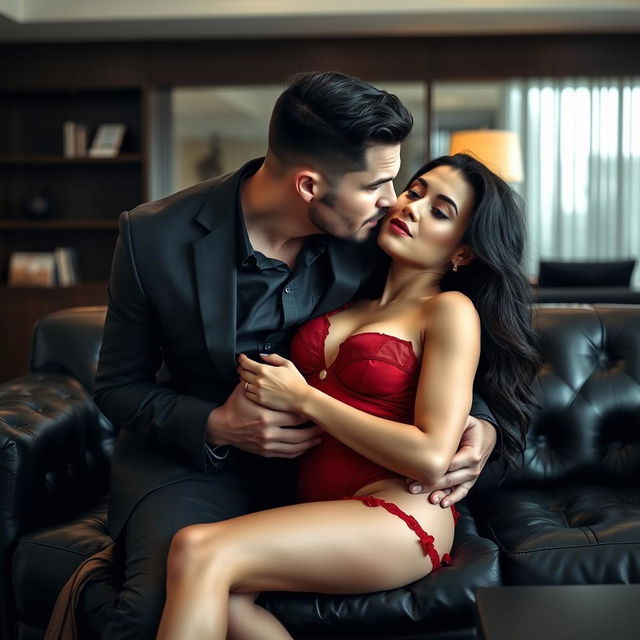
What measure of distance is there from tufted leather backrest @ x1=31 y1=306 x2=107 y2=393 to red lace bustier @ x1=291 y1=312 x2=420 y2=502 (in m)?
0.87

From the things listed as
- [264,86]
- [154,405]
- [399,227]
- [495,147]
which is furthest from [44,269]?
[399,227]

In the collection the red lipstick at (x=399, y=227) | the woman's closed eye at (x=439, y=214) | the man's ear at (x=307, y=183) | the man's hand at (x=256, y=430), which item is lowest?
the man's hand at (x=256, y=430)

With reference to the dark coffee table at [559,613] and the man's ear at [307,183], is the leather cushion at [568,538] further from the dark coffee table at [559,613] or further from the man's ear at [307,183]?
the man's ear at [307,183]

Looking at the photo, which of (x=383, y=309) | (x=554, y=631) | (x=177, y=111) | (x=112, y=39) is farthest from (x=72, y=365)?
(x=177, y=111)

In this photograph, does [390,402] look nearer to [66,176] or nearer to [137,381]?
[137,381]

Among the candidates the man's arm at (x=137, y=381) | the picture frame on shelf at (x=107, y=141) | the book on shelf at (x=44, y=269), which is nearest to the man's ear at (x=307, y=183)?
the man's arm at (x=137, y=381)

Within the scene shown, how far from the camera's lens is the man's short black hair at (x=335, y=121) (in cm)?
171

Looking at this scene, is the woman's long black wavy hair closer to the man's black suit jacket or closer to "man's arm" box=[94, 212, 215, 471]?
the man's black suit jacket

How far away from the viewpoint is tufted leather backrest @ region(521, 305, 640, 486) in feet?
7.32

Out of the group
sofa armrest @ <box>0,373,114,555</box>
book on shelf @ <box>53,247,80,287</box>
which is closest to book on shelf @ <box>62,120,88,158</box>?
book on shelf @ <box>53,247,80,287</box>

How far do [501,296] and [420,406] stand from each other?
35 cm

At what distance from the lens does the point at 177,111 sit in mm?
7797

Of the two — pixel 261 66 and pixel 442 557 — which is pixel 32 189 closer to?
pixel 261 66

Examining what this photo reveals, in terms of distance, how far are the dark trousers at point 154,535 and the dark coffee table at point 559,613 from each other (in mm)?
592
